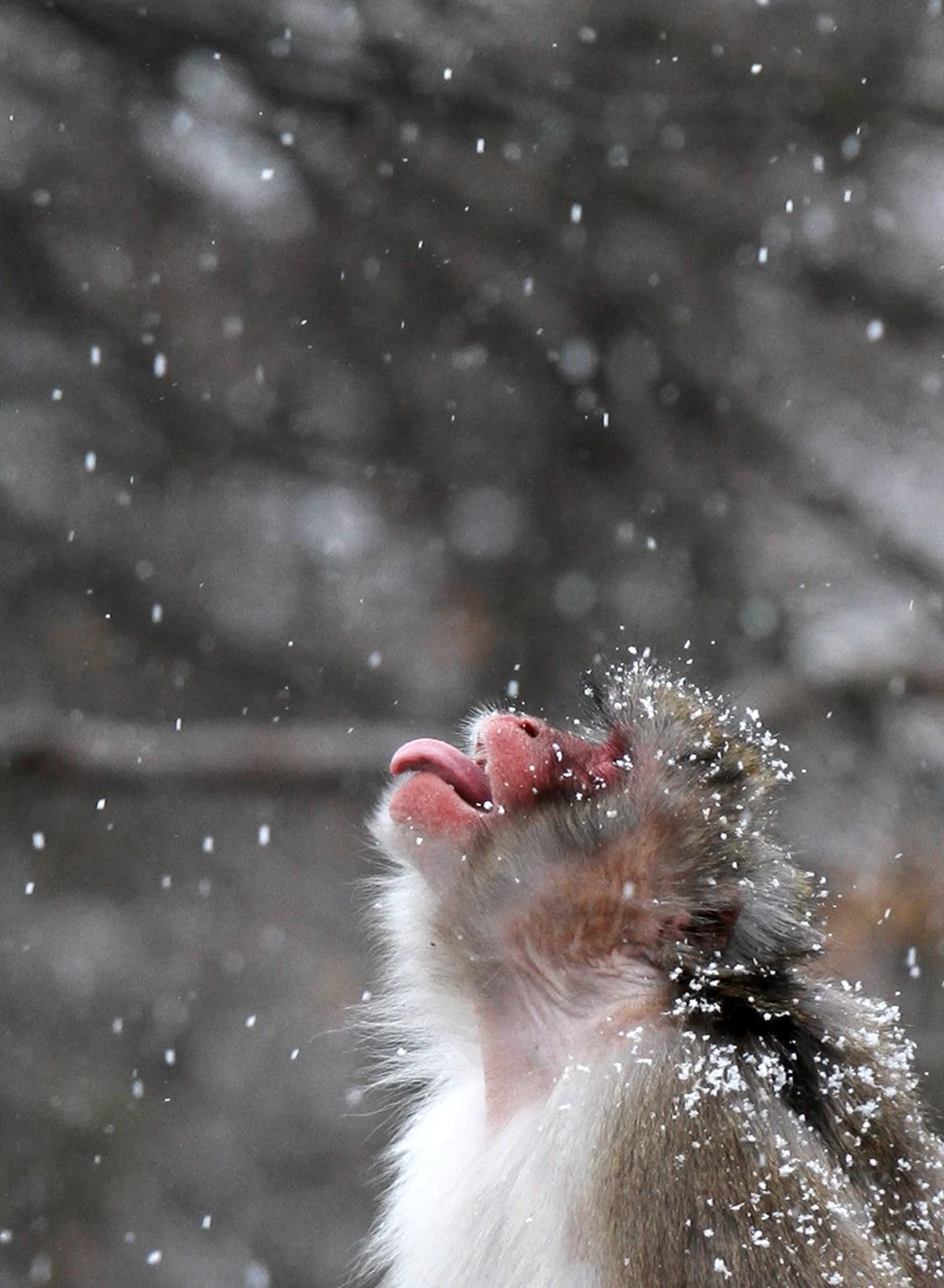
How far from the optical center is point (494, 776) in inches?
90.9

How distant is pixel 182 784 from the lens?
633 centimetres

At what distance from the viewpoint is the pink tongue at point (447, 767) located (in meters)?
2.34

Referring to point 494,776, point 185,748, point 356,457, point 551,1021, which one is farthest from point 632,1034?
point 356,457

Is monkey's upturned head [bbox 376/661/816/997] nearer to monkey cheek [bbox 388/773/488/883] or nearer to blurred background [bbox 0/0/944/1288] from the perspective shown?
monkey cheek [bbox 388/773/488/883]

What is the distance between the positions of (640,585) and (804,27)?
2.30m

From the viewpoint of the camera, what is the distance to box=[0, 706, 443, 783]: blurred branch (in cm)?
592

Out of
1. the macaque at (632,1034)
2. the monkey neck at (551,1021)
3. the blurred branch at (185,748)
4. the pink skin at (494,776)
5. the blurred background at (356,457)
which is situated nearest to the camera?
the macaque at (632,1034)

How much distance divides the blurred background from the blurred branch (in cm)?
5

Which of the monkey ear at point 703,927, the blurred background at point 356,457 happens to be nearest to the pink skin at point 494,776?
the monkey ear at point 703,927

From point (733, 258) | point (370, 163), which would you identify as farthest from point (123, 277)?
point (733, 258)

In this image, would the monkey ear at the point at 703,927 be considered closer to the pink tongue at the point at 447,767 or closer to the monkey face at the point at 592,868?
the monkey face at the point at 592,868

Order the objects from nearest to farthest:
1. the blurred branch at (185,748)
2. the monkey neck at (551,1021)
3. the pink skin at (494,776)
A: the monkey neck at (551,1021)
the pink skin at (494,776)
the blurred branch at (185,748)

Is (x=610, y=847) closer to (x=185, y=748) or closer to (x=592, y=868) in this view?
(x=592, y=868)

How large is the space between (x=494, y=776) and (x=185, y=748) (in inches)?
155
